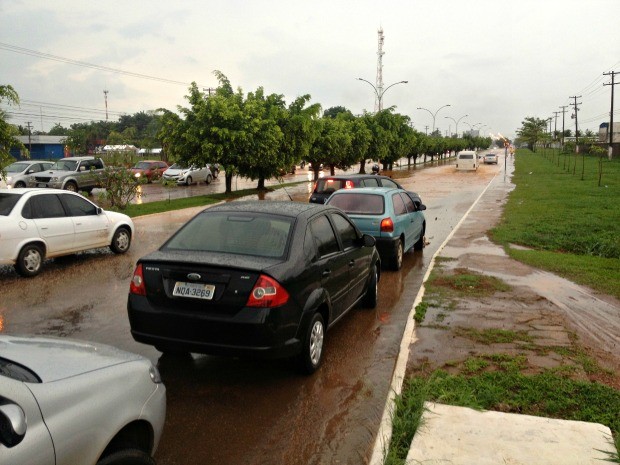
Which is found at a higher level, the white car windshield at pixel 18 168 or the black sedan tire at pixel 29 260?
the white car windshield at pixel 18 168

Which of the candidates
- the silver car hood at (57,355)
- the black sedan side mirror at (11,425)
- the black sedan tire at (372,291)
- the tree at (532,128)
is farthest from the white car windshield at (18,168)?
the tree at (532,128)

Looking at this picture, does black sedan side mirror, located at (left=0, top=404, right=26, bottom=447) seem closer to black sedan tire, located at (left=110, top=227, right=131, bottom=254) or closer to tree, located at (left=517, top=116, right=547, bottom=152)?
black sedan tire, located at (left=110, top=227, right=131, bottom=254)

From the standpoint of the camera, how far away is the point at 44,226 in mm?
9547

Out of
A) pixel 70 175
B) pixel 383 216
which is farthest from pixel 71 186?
pixel 383 216

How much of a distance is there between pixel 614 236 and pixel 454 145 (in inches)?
4061

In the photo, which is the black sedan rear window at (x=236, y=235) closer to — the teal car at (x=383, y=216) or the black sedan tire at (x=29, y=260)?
the teal car at (x=383, y=216)

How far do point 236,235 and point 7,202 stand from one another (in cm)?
589

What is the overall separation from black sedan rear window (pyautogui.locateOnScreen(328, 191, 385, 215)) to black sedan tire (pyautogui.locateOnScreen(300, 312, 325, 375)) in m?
4.93

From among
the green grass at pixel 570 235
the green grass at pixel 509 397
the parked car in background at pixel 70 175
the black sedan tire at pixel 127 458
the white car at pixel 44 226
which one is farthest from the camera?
the parked car in background at pixel 70 175

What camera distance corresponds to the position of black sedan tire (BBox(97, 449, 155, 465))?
2.64 metres

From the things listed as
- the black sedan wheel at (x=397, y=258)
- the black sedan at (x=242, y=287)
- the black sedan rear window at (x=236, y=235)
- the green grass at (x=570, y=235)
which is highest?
the black sedan rear window at (x=236, y=235)

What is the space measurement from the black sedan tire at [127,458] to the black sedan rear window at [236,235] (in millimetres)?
2437

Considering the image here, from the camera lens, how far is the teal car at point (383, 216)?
9.95 metres

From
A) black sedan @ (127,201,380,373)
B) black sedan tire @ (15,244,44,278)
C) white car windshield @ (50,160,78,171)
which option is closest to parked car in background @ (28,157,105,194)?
white car windshield @ (50,160,78,171)
